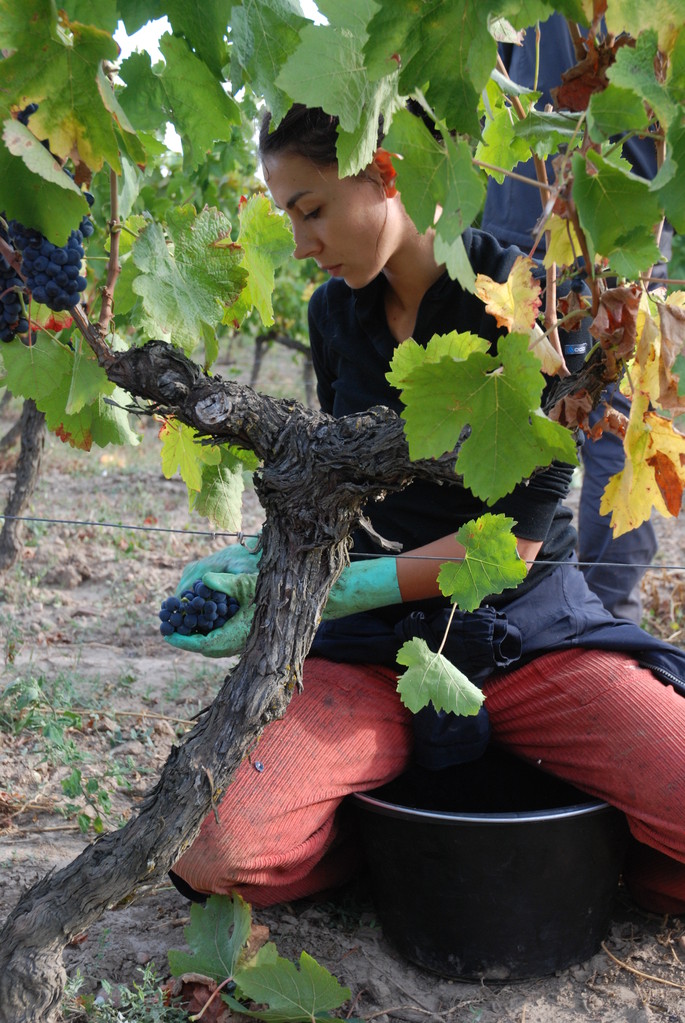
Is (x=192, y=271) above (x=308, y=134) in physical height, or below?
below

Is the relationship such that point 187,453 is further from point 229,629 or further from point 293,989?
point 293,989

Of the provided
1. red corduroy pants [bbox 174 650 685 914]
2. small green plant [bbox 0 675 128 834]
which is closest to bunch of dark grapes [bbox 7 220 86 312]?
red corduroy pants [bbox 174 650 685 914]

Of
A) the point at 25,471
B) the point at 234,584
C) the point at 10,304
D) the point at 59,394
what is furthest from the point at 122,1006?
the point at 25,471

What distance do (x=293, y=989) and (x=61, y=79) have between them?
1.34 meters

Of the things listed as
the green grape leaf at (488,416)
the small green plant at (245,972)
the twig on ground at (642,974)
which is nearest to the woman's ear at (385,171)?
the green grape leaf at (488,416)

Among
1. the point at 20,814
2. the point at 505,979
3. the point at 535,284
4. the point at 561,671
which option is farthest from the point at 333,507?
the point at 20,814

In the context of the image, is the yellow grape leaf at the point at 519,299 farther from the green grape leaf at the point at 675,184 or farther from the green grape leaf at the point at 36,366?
the green grape leaf at the point at 36,366

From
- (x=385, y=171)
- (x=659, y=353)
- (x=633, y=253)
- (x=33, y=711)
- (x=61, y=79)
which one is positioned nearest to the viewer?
(x=633, y=253)

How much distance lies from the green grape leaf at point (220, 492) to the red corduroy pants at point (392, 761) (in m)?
0.39

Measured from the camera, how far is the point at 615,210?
108cm

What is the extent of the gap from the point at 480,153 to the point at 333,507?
0.59 metres

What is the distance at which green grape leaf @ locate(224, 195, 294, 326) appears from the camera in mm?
1672

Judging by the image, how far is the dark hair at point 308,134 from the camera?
1701 millimetres

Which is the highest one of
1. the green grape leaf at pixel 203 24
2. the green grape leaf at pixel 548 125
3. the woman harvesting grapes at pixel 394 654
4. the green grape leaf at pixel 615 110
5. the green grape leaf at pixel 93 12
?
the green grape leaf at pixel 203 24
